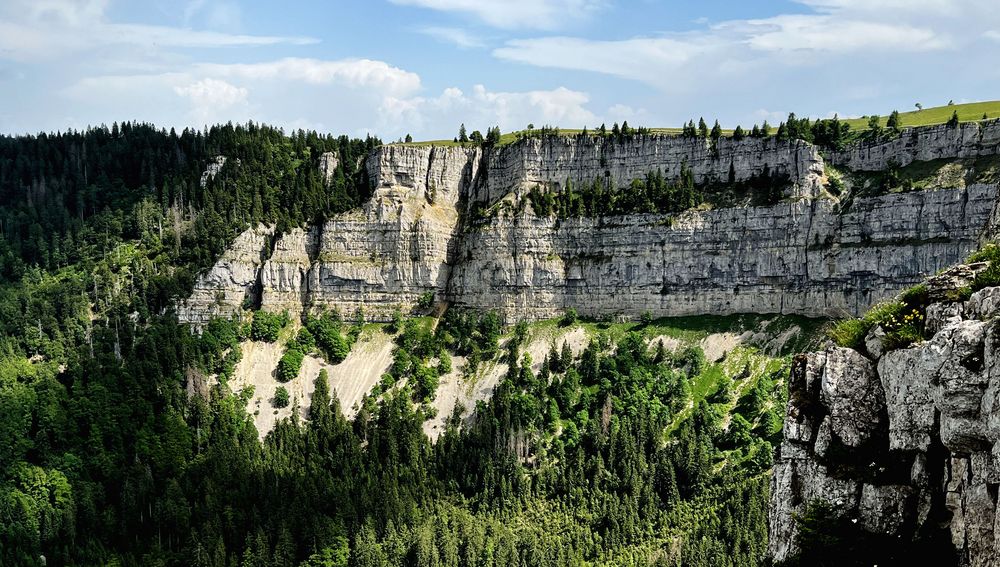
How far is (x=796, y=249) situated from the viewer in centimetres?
14912

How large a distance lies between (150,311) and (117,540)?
65591 mm

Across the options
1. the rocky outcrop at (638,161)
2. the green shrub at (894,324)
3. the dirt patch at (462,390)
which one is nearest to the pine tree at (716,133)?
the rocky outcrop at (638,161)

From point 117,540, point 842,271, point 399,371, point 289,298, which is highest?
point 842,271

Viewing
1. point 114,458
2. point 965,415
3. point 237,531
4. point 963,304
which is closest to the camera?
point 965,415

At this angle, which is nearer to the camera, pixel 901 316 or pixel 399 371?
pixel 901 316

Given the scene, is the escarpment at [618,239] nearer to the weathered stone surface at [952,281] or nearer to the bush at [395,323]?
the bush at [395,323]

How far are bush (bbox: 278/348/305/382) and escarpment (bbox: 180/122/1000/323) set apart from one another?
18031 millimetres

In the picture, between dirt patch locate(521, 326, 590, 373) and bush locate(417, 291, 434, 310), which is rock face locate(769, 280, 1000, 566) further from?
bush locate(417, 291, 434, 310)

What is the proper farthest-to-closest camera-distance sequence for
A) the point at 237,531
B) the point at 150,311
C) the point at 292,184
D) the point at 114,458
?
1. the point at 292,184
2. the point at 150,311
3. the point at 114,458
4. the point at 237,531

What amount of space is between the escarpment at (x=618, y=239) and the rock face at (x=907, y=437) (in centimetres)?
11747

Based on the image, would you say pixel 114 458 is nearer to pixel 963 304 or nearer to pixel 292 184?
pixel 292 184

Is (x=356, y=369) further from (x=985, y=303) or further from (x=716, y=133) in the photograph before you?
(x=985, y=303)

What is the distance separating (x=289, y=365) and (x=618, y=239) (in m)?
75.1

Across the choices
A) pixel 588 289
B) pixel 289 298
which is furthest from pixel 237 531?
pixel 588 289
